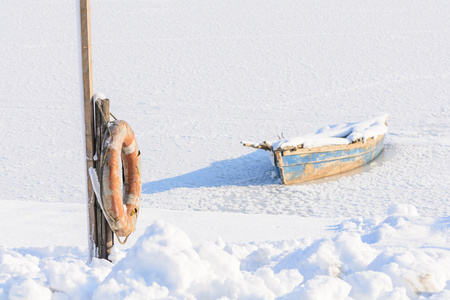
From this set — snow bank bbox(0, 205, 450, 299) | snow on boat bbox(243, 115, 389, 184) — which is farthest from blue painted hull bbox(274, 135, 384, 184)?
snow bank bbox(0, 205, 450, 299)

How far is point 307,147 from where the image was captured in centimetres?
1047

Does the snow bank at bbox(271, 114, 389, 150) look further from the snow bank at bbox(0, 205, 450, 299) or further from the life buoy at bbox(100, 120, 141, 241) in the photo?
the snow bank at bbox(0, 205, 450, 299)

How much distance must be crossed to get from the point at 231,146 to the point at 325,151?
224cm

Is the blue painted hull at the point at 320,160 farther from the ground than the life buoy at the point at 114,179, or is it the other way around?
the life buoy at the point at 114,179

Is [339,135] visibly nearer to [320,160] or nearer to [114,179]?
[320,160]

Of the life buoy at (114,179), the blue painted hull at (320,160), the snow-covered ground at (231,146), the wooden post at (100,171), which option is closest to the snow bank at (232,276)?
the snow-covered ground at (231,146)

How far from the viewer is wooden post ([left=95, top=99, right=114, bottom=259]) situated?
481cm

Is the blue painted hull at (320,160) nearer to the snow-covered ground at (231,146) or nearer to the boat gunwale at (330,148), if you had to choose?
the boat gunwale at (330,148)

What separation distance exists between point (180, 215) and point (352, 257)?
3.36 m

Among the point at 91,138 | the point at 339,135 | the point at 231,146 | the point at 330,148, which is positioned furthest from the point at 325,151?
the point at 91,138

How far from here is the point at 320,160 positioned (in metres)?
10.7

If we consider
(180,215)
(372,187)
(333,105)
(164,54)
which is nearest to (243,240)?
(180,215)

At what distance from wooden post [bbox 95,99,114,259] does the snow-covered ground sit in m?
0.11

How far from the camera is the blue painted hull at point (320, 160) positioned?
33.7 feet
